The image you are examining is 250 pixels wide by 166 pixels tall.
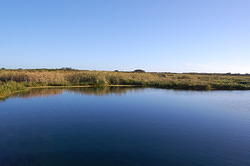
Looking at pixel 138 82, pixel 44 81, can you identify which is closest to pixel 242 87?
pixel 138 82

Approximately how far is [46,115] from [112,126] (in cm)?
464

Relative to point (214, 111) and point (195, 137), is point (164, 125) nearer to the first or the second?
point (195, 137)

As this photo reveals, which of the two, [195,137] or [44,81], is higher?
[44,81]

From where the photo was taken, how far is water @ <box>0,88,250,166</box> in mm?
6828

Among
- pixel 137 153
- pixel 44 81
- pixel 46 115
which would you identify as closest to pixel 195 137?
pixel 137 153

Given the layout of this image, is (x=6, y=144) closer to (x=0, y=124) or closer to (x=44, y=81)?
(x=0, y=124)

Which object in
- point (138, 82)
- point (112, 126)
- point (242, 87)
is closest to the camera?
point (112, 126)

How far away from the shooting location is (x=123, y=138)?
8.79 meters

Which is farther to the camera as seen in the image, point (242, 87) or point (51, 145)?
point (242, 87)

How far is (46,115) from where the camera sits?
12.9 metres

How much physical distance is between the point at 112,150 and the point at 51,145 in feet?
7.32

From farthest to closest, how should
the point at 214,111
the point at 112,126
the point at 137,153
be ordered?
the point at 214,111 < the point at 112,126 < the point at 137,153

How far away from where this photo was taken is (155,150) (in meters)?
7.58

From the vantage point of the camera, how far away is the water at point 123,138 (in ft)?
22.4
